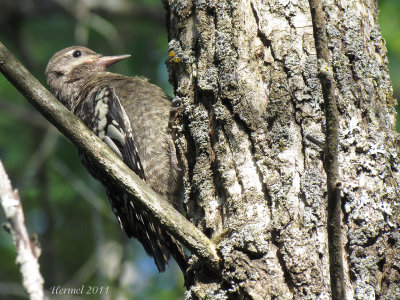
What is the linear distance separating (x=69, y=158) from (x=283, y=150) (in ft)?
15.7

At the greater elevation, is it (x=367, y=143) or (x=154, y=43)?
(x=154, y=43)

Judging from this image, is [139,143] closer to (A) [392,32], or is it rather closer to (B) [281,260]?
(B) [281,260]

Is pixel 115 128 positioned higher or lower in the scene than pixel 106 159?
higher

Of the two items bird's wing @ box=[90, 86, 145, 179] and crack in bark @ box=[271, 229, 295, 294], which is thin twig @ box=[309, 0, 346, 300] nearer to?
crack in bark @ box=[271, 229, 295, 294]

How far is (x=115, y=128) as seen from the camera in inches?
152

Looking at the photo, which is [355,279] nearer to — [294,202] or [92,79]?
[294,202]

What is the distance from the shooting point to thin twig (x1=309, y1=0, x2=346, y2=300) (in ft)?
5.34

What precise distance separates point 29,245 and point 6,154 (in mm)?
5905

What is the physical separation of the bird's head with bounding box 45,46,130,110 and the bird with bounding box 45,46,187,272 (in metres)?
0.58

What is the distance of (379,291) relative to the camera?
6.88ft

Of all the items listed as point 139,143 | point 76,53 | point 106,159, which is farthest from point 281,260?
point 76,53

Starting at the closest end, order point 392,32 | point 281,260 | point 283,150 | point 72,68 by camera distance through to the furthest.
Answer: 1. point 281,260
2. point 283,150
3. point 72,68
4. point 392,32

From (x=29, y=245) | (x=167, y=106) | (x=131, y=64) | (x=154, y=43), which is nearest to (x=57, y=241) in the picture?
(x=131, y=64)

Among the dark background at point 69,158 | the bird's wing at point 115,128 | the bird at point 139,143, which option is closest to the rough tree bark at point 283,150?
the bird at point 139,143
